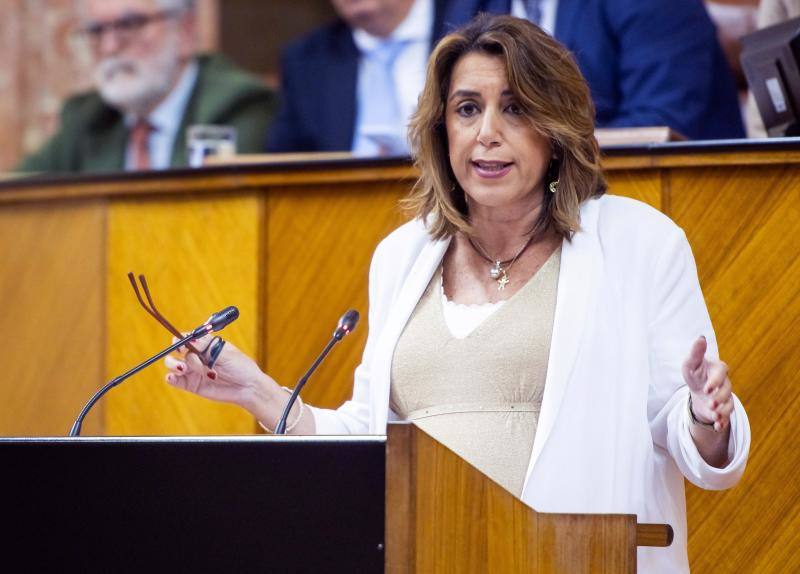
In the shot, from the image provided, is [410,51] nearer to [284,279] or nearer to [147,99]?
[147,99]

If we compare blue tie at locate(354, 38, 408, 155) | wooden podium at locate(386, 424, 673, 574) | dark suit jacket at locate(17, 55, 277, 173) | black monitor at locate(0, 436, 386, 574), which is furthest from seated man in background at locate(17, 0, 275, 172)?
wooden podium at locate(386, 424, 673, 574)

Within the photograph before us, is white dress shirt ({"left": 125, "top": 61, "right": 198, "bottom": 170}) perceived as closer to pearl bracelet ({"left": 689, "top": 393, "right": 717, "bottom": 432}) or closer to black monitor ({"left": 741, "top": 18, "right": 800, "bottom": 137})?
black monitor ({"left": 741, "top": 18, "right": 800, "bottom": 137})

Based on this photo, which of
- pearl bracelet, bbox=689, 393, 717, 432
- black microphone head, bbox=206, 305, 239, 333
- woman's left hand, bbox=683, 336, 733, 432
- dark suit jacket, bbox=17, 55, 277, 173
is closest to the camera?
woman's left hand, bbox=683, 336, 733, 432

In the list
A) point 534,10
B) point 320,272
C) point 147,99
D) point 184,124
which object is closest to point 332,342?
point 320,272

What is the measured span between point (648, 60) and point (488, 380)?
64.2 inches

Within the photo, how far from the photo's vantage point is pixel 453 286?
246cm

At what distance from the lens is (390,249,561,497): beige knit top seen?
7.36 feet

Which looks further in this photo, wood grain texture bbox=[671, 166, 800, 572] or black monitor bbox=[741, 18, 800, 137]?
black monitor bbox=[741, 18, 800, 137]

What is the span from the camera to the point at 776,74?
3043 mm

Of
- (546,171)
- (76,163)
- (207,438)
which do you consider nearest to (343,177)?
(546,171)

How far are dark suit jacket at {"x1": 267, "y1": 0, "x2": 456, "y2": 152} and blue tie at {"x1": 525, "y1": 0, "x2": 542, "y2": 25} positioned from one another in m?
0.39

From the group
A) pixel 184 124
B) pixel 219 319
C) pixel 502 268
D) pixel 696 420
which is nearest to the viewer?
pixel 696 420

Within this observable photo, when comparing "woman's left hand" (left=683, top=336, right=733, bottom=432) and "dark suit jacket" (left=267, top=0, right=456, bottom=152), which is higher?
"dark suit jacket" (left=267, top=0, right=456, bottom=152)

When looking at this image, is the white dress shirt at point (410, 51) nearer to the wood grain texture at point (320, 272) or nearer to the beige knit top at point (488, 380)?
the wood grain texture at point (320, 272)
